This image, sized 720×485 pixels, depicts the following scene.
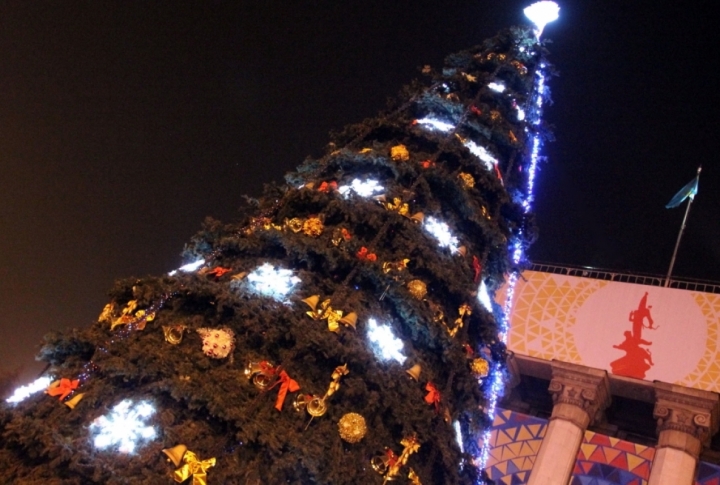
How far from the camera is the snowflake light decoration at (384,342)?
5586mm

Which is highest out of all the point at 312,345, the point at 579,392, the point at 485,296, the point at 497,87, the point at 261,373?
the point at 579,392

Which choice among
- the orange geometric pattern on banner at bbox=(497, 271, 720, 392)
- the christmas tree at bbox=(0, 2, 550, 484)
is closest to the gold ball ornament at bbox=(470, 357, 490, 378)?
the christmas tree at bbox=(0, 2, 550, 484)

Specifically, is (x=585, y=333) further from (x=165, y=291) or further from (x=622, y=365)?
(x=165, y=291)

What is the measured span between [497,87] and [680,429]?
1028 cm

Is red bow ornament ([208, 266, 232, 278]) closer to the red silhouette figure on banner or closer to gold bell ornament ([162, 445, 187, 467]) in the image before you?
gold bell ornament ([162, 445, 187, 467])

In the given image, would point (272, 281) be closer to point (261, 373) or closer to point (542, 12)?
point (261, 373)

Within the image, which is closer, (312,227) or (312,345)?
(312,345)

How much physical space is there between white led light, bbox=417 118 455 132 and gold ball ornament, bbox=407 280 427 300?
9.47ft

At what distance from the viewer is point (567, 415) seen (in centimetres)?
1555

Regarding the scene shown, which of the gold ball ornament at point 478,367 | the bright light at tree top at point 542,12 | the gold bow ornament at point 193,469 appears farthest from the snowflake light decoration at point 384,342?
the bright light at tree top at point 542,12

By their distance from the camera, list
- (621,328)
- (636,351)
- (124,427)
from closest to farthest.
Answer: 1. (124,427)
2. (636,351)
3. (621,328)

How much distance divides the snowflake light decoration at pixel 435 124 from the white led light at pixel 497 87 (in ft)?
4.11

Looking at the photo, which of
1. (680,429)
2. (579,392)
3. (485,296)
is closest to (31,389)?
(485,296)

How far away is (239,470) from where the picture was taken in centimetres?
437
